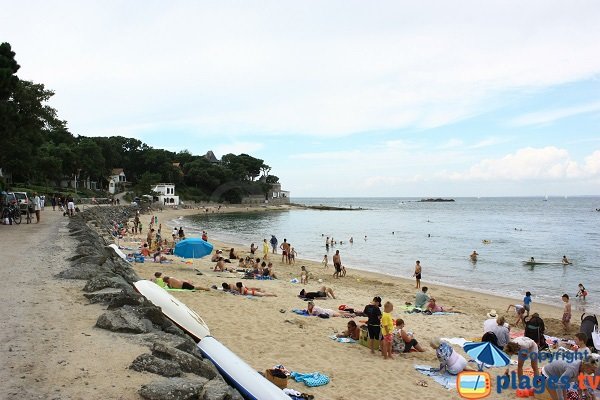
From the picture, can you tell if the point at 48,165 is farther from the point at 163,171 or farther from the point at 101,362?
the point at 101,362

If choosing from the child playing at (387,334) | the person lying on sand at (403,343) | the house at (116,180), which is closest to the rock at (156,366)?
the child playing at (387,334)

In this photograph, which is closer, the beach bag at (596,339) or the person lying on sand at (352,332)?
the beach bag at (596,339)

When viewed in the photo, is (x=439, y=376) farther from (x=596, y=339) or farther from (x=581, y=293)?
(x=581, y=293)

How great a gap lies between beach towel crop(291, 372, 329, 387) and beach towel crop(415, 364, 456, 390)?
229 centimetres

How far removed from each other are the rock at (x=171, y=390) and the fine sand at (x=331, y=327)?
3.37 metres

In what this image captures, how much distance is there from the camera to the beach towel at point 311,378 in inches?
316

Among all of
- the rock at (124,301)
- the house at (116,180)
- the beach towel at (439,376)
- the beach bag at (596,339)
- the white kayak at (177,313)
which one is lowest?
the beach towel at (439,376)

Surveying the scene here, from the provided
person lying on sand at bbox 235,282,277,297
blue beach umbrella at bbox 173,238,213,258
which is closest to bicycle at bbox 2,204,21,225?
blue beach umbrella at bbox 173,238,213,258

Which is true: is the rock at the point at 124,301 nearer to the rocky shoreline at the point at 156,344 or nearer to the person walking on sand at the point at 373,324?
the rocky shoreline at the point at 156,344

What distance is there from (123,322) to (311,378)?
11.6 feet

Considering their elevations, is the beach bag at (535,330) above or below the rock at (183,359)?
below

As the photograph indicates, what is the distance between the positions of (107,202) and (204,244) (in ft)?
189

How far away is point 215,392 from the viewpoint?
16.3ft

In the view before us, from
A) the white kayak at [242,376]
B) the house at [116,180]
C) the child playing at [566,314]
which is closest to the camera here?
the white kayak at [242,376]
